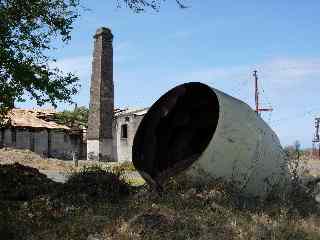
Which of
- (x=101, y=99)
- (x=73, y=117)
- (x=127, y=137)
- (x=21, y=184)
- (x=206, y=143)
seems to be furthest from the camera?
(x=73, y=117)

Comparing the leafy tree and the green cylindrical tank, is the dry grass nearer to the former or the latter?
the green cylindrical tank

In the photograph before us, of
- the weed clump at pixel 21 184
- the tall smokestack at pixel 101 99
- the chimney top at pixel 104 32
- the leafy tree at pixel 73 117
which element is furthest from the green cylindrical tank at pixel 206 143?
the leafy tree at pixel 73 117

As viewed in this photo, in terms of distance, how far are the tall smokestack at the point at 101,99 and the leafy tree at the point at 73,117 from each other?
11966mm

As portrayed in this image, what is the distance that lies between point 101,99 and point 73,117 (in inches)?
541

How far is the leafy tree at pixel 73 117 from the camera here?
5553cm

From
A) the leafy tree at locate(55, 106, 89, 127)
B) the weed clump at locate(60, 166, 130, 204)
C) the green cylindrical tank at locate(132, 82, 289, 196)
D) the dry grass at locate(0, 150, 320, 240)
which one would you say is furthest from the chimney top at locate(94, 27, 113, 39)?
the dry grass at locate(0, 150, 320, 240)

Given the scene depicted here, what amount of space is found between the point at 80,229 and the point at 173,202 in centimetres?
207

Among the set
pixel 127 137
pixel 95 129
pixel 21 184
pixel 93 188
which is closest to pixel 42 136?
pixel 95 129

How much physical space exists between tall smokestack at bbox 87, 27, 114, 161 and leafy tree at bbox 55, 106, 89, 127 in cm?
1197

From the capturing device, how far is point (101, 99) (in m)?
43.7

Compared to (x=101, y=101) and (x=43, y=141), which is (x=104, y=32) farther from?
(x=43, y=141)

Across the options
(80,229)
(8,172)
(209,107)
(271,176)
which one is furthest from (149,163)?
(8,172)

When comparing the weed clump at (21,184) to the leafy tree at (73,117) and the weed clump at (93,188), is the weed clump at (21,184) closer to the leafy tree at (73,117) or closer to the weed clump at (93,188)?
the weed clump at (93,188)

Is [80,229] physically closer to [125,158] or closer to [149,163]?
[149,163]
